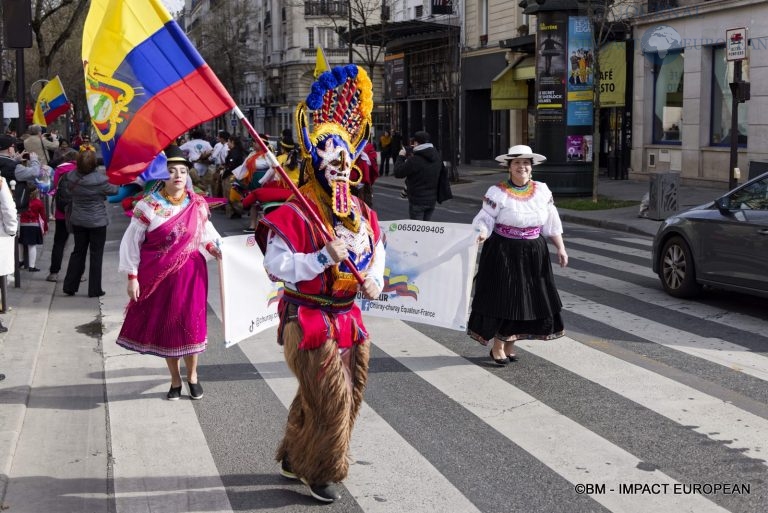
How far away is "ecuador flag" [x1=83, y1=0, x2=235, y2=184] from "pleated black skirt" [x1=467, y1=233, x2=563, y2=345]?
333cm

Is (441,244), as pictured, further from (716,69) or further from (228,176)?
(716,69)

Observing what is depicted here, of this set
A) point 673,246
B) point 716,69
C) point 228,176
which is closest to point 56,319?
point 673,246

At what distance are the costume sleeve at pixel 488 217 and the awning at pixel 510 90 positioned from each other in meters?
26.7

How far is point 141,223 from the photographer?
6.77 meters

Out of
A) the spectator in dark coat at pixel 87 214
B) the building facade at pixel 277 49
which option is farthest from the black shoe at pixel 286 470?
the building facade at pixel 277 49

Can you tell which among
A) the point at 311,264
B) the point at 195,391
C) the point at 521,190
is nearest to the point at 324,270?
the point at 311,264

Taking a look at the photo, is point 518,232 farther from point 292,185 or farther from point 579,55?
point 579,55

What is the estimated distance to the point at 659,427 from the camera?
6137mm

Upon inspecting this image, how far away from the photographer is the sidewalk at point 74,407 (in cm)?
527

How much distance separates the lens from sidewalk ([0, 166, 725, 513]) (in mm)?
5270

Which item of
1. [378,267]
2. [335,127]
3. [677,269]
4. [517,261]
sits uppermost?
[335,127]

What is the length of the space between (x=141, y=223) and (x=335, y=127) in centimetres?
235

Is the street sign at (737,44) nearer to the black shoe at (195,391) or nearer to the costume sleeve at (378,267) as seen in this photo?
the black shoe at (195,391)

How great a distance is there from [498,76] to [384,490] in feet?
97.9
